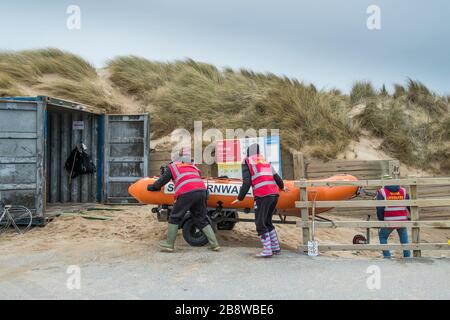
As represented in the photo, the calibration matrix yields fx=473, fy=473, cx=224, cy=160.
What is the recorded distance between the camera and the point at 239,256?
25.3 feet

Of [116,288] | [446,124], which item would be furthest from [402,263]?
[446,124]

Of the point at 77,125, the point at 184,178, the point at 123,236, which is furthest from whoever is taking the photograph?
the point at 77,125

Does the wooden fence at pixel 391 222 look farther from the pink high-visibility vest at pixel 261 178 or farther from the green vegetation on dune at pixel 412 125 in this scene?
the green vegetation on dune at pixel 412 125

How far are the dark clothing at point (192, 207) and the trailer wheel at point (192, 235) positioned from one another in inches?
21.2

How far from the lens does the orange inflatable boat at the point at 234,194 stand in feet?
28.4

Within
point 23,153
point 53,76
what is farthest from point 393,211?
point 53,76

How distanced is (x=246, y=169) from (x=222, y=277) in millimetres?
2111

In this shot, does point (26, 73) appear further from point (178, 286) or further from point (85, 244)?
point (178, 286)

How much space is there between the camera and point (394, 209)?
811 centimetres

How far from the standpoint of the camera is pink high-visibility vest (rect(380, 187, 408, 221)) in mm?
8094

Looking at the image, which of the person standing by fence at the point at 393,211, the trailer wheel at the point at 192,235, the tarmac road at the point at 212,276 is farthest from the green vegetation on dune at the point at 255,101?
the tarmac road at the point at 212,276

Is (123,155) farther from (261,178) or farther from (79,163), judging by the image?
(261,178)

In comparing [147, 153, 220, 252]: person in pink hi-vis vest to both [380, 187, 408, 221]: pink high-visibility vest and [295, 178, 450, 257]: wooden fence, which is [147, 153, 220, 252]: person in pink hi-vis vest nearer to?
[295, 178, 450, 257]: wooden fence

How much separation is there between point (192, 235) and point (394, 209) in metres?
3.60
